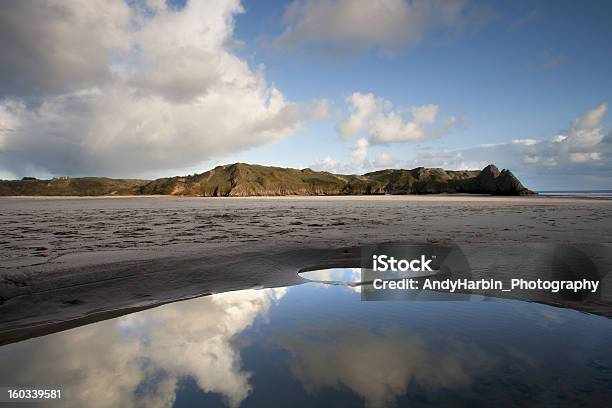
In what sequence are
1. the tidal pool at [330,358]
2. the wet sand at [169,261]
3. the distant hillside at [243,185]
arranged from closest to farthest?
the tidal pool at [330,358] → the wet sand at [169,261] → the distant hillside at [243,185]

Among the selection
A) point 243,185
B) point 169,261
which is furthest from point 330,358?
point 243,185

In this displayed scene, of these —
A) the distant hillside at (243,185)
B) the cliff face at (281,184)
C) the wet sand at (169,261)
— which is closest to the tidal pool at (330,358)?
the wet sand at (169,261)

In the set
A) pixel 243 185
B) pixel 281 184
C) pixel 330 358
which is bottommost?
pixel 330 358

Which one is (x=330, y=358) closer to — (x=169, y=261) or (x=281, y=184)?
(x=169, y=261)

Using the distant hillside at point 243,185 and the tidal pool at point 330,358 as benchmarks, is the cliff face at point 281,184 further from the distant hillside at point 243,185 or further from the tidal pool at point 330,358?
the tidal pool at point 330,358

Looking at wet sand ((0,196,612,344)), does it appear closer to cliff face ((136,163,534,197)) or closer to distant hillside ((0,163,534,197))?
distant hillside ((0,163,534,197))

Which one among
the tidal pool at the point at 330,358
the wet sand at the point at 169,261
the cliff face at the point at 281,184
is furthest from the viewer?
the cliff face at the point at 281,184

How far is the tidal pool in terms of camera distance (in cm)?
353

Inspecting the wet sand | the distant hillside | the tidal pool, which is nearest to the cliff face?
the distant hillside

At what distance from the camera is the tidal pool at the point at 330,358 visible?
139 inches

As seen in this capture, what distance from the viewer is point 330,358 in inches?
170

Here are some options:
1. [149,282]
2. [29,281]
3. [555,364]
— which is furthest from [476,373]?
[29,281]

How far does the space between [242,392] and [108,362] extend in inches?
76.8

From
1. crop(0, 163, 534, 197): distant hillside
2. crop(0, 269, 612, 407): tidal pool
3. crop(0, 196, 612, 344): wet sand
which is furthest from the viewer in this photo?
crop(0, 163, 534, 197): distant hillside
